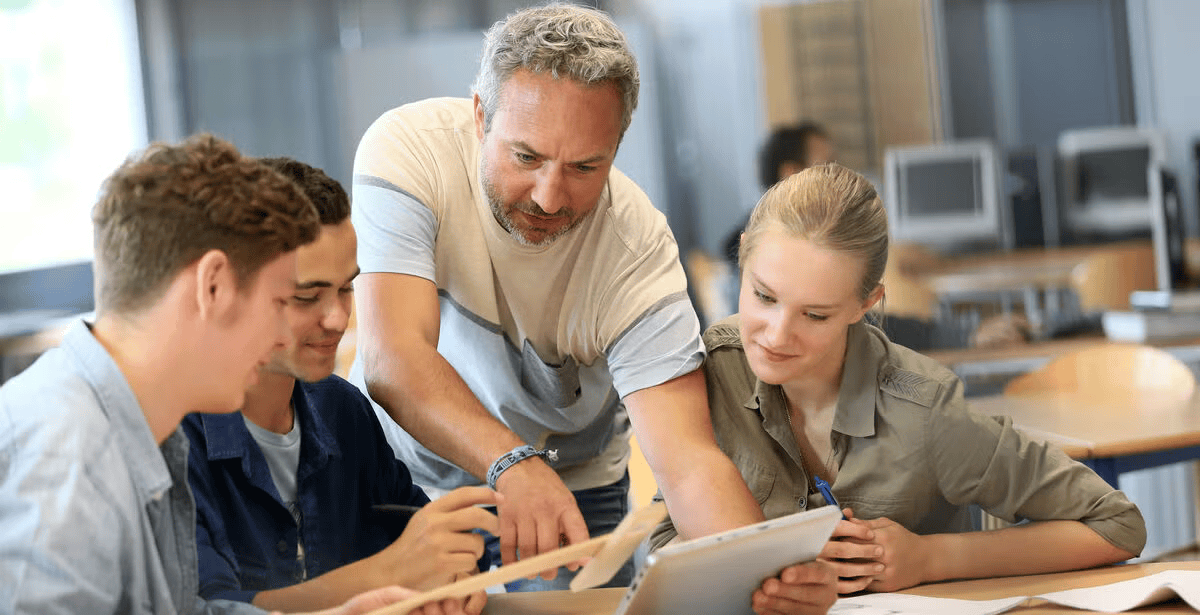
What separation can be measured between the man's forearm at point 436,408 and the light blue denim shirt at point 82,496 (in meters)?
0.44

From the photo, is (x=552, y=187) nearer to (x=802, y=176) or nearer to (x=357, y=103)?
(x=802, y=176)

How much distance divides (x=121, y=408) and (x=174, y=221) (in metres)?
0.17

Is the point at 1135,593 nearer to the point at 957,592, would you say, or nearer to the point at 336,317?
the point at 957,592

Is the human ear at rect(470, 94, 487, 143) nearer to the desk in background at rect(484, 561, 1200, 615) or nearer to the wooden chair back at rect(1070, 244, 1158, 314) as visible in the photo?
the desk in background at rect(484, 561, 1200, 615)

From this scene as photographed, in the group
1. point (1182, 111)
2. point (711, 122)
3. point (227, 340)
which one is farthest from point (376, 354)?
point (1182, 111)

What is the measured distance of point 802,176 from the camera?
5.37 ft

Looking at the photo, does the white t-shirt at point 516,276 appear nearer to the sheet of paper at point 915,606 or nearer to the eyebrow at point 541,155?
the eyebrow at point 541,155

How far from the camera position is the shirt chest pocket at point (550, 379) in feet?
5.75

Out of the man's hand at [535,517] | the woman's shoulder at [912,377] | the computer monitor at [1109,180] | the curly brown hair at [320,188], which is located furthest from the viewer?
the computer monitor at [1109,180]

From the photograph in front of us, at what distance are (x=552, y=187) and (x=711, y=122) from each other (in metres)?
6.32

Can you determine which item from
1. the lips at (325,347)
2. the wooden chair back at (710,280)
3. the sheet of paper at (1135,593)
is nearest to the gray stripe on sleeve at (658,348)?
the lips at (325,347)

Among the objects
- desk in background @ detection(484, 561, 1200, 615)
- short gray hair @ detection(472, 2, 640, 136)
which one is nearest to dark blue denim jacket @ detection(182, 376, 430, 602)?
desk in background @ detection(484, 561, 1200, 615)

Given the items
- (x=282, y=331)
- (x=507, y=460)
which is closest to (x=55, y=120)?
(x=507, y=460)

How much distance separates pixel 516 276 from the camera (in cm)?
171
